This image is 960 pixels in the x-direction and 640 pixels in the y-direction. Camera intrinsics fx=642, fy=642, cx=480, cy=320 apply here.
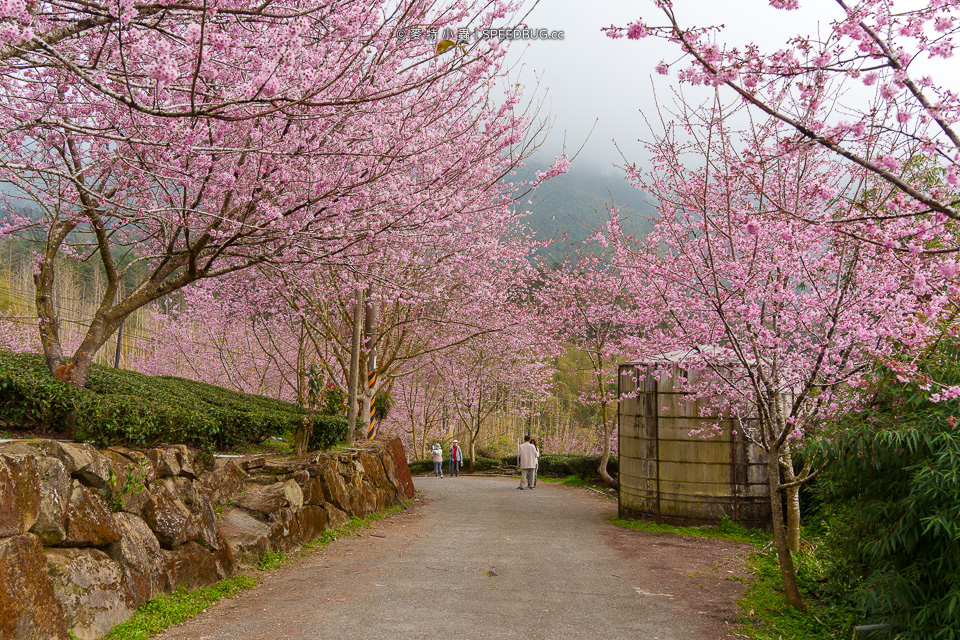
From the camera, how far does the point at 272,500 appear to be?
309 inches

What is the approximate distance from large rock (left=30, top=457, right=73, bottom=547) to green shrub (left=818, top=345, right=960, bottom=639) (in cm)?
548

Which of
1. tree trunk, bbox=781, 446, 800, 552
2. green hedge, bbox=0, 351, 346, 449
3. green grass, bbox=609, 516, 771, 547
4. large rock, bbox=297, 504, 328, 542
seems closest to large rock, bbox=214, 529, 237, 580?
green hedge, bbox=0, 351, 346, 449

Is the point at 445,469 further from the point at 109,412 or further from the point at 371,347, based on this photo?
the point at 109,412

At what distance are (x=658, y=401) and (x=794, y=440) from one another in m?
3.58

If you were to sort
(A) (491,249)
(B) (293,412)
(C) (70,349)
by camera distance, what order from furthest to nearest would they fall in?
(C) (70,349) → (A) (491,249) → (B) (293,412)

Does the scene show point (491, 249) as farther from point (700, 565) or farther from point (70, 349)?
point (70, 349)

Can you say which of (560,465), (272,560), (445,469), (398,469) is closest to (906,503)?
(272,560)

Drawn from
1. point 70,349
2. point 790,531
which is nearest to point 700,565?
point 790,531

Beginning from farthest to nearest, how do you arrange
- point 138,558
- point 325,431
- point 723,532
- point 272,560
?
1. point 325,431
2. point 723,532
3. point 272,560
4. point 138,558

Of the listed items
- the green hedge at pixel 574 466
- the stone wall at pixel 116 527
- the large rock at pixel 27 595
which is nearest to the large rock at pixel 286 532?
the stone wall at pixel 116 527

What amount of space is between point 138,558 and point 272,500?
2700 mm

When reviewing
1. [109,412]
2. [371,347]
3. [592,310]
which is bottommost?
[109,412]

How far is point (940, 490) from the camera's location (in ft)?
13.0

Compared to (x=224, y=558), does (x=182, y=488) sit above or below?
above
